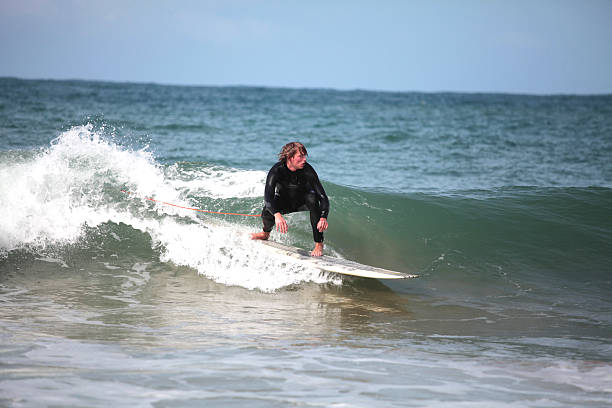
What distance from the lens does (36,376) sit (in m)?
3.53

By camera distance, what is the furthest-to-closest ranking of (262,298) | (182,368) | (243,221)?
(243,221) → (262,298) → (182,368)

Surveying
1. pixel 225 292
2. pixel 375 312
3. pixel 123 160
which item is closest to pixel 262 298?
pixel 225 292

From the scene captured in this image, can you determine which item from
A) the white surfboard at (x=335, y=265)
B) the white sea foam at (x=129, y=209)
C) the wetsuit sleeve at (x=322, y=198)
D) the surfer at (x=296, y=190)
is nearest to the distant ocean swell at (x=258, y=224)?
the white sea foam at (x=129, y=209)

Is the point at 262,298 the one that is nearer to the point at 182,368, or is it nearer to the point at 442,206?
the point at 182,368

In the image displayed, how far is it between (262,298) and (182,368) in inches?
88.1

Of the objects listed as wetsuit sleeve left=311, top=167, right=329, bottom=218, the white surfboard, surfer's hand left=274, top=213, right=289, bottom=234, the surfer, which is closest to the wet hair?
the surfer

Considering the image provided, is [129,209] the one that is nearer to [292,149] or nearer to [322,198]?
[292,149]

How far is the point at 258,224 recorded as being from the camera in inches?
334

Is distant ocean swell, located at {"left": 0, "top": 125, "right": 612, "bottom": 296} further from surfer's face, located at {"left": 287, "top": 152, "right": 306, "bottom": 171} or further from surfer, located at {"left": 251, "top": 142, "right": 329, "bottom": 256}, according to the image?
surfer's face, located at {"left": 287, "top": 152, "right": 306, "bottom": 171}

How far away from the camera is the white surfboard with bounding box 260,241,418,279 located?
5961mm

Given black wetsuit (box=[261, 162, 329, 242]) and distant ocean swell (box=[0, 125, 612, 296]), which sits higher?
black wetsuit (box=[261, 162, 329, 242])

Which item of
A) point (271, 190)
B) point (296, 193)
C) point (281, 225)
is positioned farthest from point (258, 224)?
point (281, 225)

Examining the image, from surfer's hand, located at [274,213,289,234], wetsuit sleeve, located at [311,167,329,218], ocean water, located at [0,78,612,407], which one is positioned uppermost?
wetsuit sleeve, located at [311,167,329,218]

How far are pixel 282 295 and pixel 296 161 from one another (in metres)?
1.44
